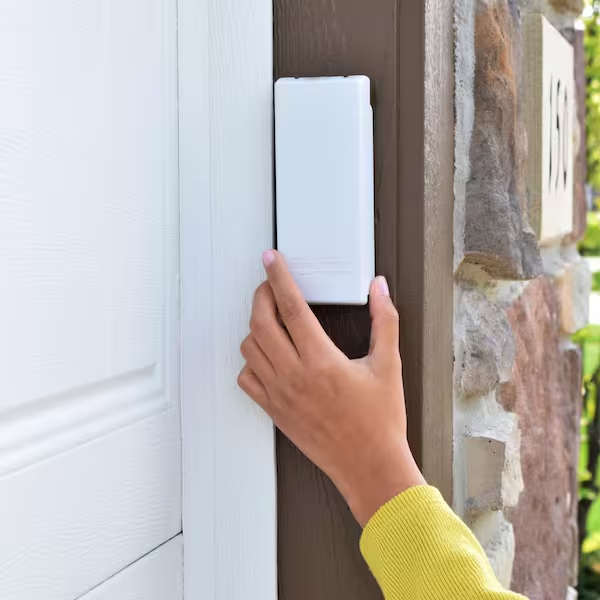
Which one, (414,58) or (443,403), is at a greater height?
(414,58)

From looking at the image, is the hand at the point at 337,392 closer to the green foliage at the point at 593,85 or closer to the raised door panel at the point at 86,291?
the raised door panel at the point at 86,291

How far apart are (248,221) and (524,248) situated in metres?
0.37

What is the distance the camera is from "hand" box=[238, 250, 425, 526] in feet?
2.24

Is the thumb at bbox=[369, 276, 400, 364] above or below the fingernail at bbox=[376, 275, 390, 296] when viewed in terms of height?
below

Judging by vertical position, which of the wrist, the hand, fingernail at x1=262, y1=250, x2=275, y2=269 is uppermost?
fingernail at x1=262, y1=250, x2=275, y2=269

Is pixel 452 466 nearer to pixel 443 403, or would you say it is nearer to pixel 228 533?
pixel 443 403

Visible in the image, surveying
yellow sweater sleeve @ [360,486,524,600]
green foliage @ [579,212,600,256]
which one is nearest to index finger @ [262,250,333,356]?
yellow sweater sleeve @ [360,486,524,600]

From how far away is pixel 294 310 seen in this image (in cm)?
70

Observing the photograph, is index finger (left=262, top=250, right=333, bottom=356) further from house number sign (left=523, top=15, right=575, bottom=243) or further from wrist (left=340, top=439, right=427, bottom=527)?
house number sign (left=523, top=15, right=575, bottom=243)

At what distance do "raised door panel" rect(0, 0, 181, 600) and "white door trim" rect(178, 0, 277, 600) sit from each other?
2cm

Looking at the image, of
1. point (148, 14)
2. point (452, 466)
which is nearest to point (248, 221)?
point (148, 14)

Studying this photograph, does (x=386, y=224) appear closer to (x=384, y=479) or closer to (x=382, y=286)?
(x=382, y=286)

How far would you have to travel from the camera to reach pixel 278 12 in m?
0.74

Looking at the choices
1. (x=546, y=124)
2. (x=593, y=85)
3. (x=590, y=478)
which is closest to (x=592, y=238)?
(x=593, y=85)
